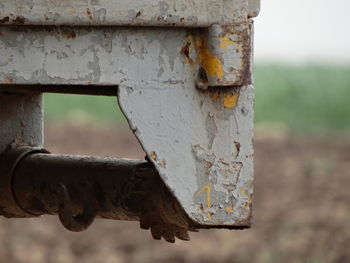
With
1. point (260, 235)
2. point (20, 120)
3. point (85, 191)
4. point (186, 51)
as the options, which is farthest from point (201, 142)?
point (260, 235)

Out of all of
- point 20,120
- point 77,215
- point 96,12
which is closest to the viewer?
point 96,12

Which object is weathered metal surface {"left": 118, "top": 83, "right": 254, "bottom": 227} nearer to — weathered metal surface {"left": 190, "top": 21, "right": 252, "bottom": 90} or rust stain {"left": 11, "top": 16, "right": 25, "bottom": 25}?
weathered metal surface {"left": 190, "top": 21, "right": 252, "bottom": 90}

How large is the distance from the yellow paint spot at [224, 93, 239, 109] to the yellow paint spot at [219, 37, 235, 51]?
0.37 ft

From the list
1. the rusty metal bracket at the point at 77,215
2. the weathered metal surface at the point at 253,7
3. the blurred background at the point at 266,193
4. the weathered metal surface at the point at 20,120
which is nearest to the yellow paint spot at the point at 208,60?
the weathered metal surface at the point at 253,7

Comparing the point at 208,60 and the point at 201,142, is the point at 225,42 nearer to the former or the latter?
the point at 208,60

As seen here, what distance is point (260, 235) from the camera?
26.6ft

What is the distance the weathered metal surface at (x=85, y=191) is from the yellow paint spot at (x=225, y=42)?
0.47 metres

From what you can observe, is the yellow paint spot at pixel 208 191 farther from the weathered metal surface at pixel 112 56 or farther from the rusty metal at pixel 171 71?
the weathered metal surface at pixel 112 56

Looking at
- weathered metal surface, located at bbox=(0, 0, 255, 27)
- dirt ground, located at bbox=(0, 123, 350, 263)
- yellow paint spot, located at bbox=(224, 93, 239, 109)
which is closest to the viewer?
weathered metal surface, located at bbox=(0, 0, 255, 27)

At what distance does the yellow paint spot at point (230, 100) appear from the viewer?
2.44m

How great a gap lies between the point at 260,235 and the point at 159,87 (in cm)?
581

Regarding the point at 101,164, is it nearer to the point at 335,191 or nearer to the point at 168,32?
the point at 168,32

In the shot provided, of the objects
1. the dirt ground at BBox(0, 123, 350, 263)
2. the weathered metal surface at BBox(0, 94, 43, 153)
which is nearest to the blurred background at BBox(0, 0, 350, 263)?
the dirt ground at BBox(0, 123, 350, 263)

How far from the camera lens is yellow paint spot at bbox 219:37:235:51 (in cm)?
239
